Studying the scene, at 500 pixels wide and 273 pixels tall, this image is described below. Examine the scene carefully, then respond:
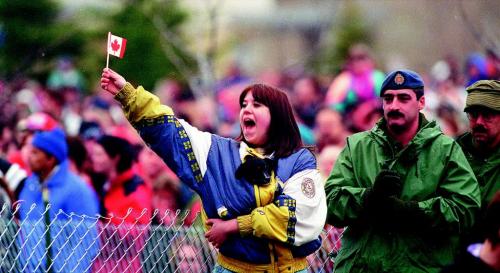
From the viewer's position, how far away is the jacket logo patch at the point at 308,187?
21.9 ft

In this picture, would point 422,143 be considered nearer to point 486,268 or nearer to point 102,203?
point 486,268

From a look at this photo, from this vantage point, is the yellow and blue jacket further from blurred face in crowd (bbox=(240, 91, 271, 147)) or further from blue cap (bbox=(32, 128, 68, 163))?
blue cap (bbox=(32, 128, 68, 163))

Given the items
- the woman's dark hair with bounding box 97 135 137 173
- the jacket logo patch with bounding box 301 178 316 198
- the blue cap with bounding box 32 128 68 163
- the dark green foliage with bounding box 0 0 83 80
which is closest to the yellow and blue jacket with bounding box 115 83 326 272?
the jacket logo patch with bounding box 301 178 316 198

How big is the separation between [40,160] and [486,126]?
147 inches

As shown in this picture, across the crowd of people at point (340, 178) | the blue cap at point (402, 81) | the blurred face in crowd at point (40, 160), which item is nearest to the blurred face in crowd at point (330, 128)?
the blurred face in crowd at point (40, 160)

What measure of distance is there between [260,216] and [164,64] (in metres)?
22.0

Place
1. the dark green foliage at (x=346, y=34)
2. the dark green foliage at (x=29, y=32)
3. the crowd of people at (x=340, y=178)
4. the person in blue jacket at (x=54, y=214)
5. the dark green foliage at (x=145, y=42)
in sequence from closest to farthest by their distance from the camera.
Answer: the crowd of people at (x=340, y=178) → the person in blue jacket at (x=54, y=214) → the dark green foliage at (x=145, y=42) → the dark green foliage at (x=29, y=32) → the dark green foliage at (x=346, y=34)

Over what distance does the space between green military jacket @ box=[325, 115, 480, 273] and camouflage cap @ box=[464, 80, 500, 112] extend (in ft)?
1.28

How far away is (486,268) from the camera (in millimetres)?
4605

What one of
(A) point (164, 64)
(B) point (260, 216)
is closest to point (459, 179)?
(B) point (260, 216)

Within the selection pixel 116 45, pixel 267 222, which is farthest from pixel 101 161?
pixel 267 222

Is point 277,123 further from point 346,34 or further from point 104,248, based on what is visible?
point 346,34

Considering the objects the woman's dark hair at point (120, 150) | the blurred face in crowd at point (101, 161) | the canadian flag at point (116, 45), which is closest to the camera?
the canadian flag at point (116, 45)

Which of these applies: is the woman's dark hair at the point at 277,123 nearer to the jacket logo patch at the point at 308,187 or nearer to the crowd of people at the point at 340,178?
the crowd of people at the point at 340,178
